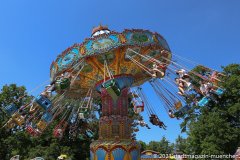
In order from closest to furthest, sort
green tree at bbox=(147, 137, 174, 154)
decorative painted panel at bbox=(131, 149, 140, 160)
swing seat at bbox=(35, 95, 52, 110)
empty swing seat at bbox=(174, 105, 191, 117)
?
1. swing seat at bbox=(35, 95, 52, 110)
2. decorative painted panel at bbox=(131, 149, 140, 160)
3. empty swing seat at bbox=(174, 105, 191, 117)
4. green tree at bbox=(147, 137, 174, 154)

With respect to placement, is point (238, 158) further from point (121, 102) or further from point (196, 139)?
point (196, 139)

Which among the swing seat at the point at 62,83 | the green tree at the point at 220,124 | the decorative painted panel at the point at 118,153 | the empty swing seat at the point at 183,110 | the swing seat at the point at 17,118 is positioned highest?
the green tree at the point at 220,124

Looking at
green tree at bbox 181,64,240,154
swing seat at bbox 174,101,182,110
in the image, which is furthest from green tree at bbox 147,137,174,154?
swing seat at bbox 174,101,182,110

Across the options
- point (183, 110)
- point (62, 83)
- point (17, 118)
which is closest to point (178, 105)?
point (183, 110)

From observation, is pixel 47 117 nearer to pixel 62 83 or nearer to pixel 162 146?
pixel 62 83

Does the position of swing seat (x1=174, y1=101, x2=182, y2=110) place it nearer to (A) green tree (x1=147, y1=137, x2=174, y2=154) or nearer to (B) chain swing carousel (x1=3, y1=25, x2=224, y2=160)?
(B) chain swing carousel (x1=3, y1=25, x2=224, y2=160)

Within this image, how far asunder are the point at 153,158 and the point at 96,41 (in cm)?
1058

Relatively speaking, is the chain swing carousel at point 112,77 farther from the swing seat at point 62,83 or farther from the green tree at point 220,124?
the green tree at point 220,124

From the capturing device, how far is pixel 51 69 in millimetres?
14562

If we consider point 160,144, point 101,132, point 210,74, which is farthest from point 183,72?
point 160,144

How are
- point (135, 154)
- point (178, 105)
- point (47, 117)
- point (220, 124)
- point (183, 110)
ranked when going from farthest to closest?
point (220, 124), point (47, 117), point (178, 105), point (183, 110), point (135, 154)

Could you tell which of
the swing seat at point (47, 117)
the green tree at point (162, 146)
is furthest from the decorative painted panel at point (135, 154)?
the green tree at point (162, 146)

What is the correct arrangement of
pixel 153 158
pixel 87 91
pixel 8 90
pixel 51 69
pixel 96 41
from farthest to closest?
pixel 8 90 → pixel 153 158 → pixel 87 91 → pixel 51 69 → pixel 96 41

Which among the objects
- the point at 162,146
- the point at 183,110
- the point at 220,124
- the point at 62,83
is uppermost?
the point at 162,146
